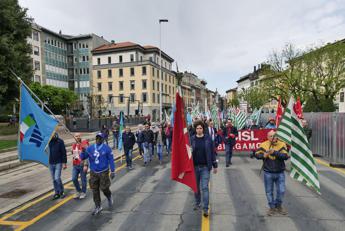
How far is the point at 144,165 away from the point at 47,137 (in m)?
5.54

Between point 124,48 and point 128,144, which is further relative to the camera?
point 124,48

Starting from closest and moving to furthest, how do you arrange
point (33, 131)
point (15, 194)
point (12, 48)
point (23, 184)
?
point (33, 131), point (15, 194), point (23, 184), point (12, 48)

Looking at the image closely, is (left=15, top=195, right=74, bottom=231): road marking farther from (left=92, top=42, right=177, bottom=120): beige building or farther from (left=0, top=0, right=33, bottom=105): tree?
(left=92, top=42, right=177, bottom=120): beige building

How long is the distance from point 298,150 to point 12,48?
23747mm

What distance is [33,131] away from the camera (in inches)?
265

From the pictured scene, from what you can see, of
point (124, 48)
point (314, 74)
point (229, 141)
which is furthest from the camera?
point (124, 48)

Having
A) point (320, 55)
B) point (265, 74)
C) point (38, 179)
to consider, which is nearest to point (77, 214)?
point (38, 179)

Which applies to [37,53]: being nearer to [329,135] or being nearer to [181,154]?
[329,135]

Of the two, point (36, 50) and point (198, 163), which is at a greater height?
point (36, 50)

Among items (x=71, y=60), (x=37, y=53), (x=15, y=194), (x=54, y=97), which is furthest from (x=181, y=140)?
(x=71, y=60)

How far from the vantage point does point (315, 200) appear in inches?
253

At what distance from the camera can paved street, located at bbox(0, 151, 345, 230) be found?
520 cm

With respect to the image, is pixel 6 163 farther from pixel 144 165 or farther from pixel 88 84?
pixel 88 84

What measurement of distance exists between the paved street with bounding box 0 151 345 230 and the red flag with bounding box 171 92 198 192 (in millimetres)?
832
